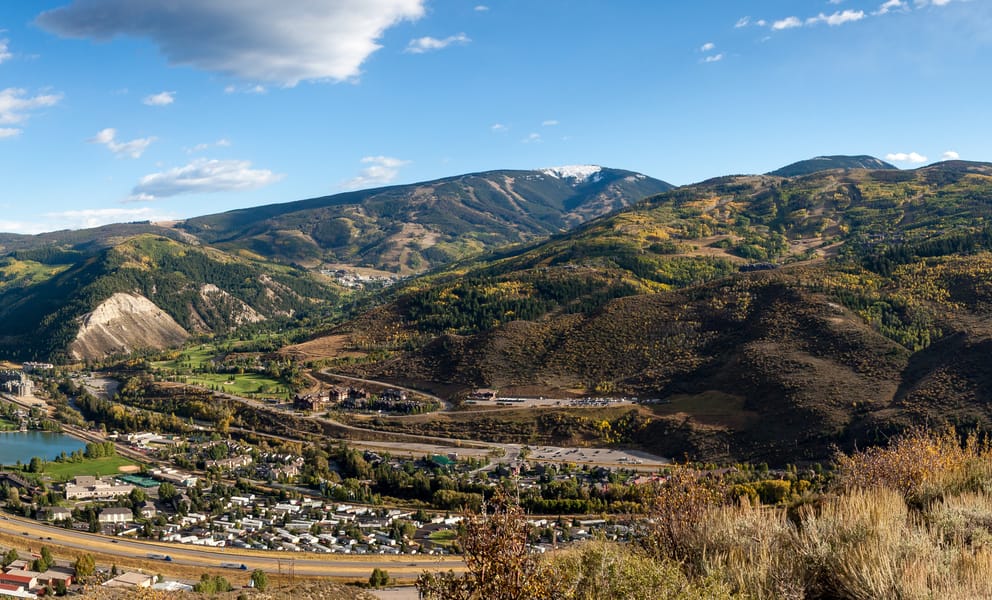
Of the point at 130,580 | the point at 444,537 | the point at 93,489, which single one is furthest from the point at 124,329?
the point at 130,580

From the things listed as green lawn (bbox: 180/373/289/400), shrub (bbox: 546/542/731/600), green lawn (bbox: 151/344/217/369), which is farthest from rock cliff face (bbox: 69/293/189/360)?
shrub (bbox: 546/542/731/600)

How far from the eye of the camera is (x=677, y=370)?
79.6 meters

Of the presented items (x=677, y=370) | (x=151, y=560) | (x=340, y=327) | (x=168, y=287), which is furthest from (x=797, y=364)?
(x=168, y=287)

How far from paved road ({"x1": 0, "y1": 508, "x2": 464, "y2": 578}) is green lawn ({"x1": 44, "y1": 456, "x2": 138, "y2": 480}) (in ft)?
62.7

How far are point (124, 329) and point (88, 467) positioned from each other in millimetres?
103181

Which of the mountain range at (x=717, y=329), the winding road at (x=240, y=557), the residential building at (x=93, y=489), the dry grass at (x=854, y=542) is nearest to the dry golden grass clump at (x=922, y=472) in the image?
the dry grass at (x=854, y=542)

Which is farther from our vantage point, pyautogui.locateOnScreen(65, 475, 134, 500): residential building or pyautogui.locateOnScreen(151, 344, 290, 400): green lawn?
pyautogui.locateOnScreen(151, 344, 290, 400): green lawn

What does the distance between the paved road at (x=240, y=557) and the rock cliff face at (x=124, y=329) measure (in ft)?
369

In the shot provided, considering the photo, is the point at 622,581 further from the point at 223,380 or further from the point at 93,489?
the point at 223,380

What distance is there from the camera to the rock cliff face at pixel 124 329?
152500 millimetres

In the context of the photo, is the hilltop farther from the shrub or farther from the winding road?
the shrub

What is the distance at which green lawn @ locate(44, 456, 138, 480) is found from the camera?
69.1 metres

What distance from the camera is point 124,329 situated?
16400 cm

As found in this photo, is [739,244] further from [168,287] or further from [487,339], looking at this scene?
[168,287]
